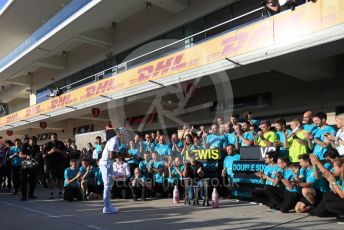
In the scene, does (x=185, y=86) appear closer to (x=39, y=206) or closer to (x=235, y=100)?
(x=235, y=100)

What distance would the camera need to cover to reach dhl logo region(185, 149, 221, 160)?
29.3ft

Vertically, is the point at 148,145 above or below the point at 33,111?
below

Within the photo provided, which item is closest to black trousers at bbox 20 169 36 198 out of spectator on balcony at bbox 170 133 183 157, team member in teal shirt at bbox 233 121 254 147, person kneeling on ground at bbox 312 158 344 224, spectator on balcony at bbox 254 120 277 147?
spectator on balcony at bbox 170 133 183 157

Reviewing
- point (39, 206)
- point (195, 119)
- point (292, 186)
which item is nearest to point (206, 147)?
point (292, 186)

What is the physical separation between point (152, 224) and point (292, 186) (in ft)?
8.96

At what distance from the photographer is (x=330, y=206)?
225 inches

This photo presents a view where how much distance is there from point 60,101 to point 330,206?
18.7 m

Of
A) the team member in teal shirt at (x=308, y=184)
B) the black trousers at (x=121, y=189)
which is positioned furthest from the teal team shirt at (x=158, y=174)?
the team member in teal shirt at (x=308, y=184)

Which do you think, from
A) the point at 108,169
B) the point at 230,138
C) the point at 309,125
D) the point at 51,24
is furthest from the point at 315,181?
the point at 51,24

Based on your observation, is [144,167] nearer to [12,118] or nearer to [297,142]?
[297,142]

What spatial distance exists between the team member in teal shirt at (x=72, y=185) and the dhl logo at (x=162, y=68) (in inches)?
215

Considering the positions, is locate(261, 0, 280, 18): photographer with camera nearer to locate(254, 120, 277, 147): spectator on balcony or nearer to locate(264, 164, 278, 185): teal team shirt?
locate(254, 120, 277, 147): spectator on balcony

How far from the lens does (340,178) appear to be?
5680 mm

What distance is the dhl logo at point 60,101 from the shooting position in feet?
67.7
